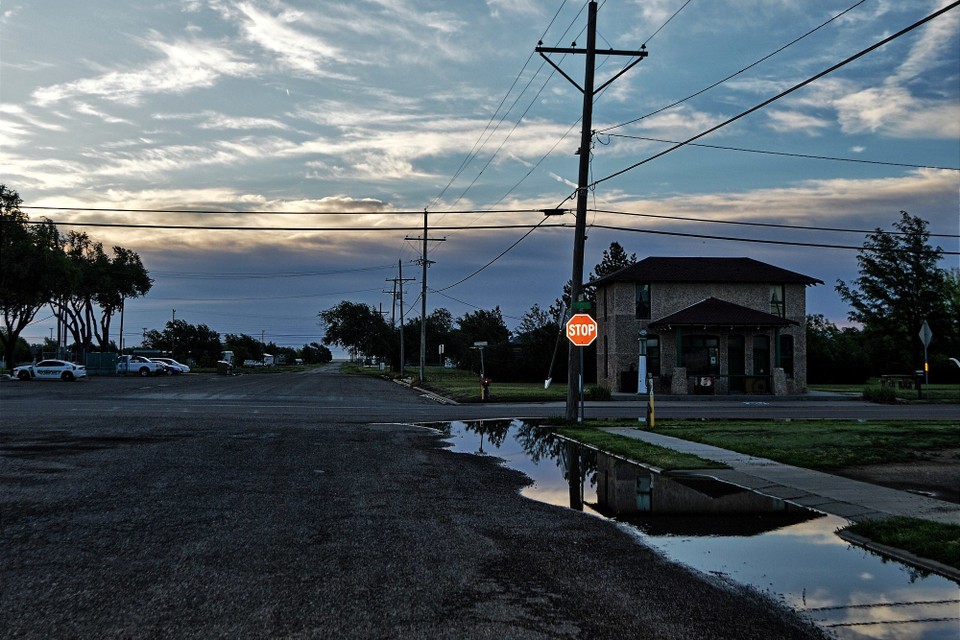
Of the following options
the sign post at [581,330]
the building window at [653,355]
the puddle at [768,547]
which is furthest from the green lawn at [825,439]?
the building window at [653,355]

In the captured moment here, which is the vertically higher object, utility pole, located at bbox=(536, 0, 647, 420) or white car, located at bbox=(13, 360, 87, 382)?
utility pole, located at bbox=(536, 0, 647, 420)

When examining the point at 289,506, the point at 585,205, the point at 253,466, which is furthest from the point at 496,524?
the point at 585,205

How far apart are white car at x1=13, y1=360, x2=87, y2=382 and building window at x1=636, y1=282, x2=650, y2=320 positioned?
40.6 meters

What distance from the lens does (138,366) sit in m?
73.1

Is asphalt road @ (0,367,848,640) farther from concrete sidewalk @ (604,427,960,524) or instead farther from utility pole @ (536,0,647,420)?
utility pole @ (536,0,647,420)

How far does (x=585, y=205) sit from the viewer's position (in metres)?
23.7

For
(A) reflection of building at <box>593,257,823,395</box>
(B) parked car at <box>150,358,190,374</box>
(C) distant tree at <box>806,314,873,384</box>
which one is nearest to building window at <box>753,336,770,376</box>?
(A) reflection of building at <box>593,257,823,395</box>

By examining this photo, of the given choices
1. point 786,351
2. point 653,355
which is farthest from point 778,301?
point 653,355

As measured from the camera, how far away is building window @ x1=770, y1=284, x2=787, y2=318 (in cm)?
4700

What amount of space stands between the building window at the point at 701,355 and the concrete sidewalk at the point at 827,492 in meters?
29.4

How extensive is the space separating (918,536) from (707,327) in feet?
119

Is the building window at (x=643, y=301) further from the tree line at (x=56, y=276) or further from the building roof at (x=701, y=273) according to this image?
the tree line at (x=56, y=276)

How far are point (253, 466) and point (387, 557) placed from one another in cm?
711

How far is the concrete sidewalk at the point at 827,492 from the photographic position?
9.99 m
